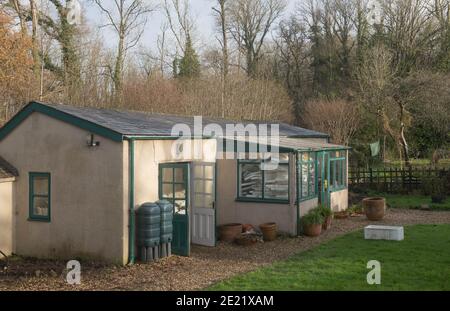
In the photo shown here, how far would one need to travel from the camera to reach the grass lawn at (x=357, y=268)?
8789 millimetres

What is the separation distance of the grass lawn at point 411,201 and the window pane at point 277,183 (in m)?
7.44

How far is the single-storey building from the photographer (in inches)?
428

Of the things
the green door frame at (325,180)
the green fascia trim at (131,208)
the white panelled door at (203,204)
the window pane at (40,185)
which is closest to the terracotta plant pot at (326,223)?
the green door frame at (325,180)

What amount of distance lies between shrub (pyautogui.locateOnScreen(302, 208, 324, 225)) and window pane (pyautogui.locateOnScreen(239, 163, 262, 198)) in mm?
1403

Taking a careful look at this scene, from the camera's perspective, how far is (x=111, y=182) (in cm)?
1084

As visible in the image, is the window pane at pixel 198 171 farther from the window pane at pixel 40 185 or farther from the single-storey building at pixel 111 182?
the window pane at pixel 40 185

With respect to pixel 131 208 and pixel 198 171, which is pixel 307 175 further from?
pixel 131 208

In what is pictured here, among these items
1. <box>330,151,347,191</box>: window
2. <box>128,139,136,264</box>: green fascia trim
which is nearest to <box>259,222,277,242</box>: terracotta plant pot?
<box>128,139,136,264</box>: green fascia trim

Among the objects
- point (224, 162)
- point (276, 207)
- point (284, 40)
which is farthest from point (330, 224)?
point (284, 40)

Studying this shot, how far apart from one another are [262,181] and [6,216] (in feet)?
21.6

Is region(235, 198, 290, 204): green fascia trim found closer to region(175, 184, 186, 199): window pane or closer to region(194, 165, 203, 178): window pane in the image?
region(194, 165, 203, 178): window pane

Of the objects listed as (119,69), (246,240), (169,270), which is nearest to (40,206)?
(169,270)
